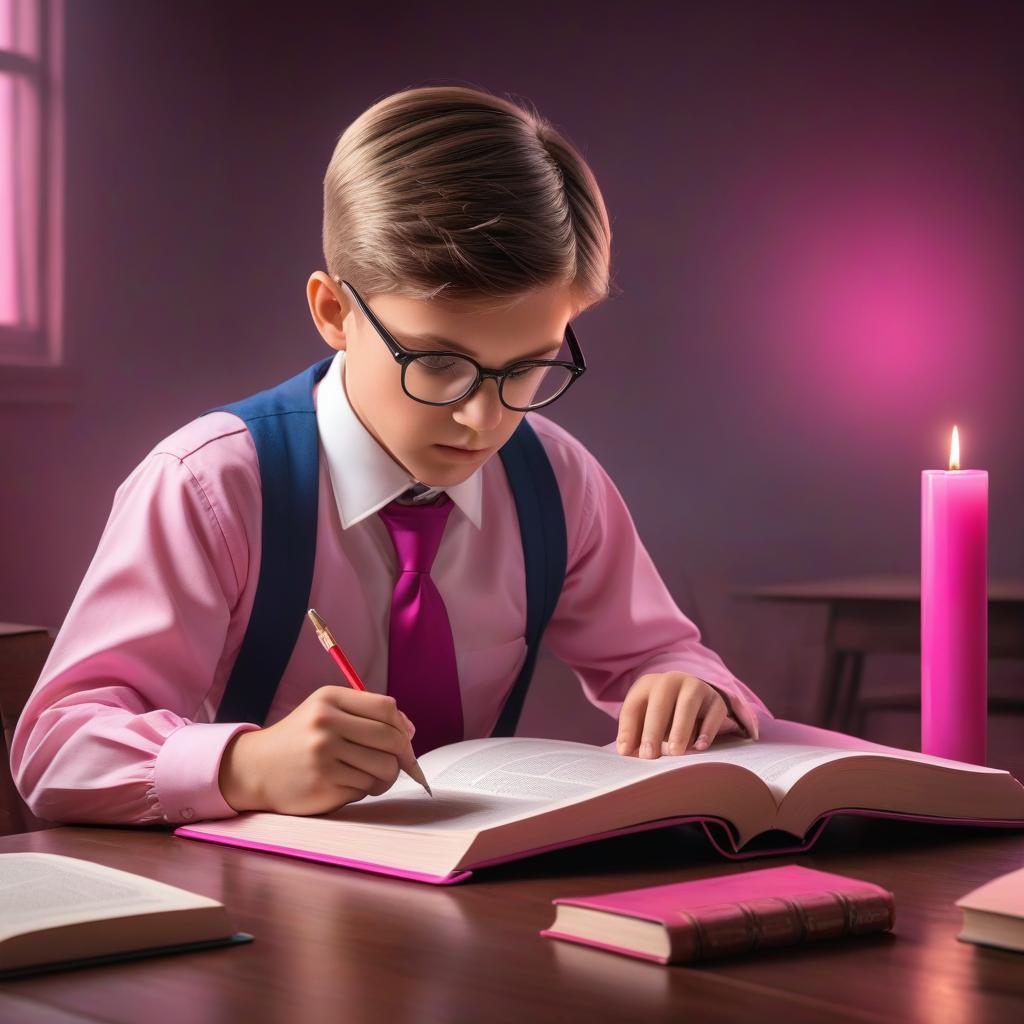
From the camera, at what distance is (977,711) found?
1.18 metres

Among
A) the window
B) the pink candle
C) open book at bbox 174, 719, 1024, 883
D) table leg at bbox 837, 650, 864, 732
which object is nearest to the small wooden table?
table leg at bbox 837, 650, 864, 732

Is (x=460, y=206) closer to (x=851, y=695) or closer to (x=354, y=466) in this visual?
(x=354, y=466)

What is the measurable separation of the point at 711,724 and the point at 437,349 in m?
0.39

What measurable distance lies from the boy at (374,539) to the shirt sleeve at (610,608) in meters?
0.06

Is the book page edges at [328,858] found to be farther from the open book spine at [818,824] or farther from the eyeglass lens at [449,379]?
the eyeglass lens at [449,379]

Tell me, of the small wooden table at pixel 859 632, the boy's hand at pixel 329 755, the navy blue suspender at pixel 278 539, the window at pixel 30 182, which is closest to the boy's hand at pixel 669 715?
the boy's hand at pixel 329 755

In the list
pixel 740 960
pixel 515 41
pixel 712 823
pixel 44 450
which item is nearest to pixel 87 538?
pixel 44 450

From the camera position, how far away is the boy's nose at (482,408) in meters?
1.21

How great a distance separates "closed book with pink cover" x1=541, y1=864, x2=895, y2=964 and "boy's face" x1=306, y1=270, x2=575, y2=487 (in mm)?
539

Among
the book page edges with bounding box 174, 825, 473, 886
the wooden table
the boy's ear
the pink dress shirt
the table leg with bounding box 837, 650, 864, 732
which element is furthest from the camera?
the table leg with bounding box 837, 650, 864, 732

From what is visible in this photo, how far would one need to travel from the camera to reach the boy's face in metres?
1.20

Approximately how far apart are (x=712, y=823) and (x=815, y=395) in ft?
4.26

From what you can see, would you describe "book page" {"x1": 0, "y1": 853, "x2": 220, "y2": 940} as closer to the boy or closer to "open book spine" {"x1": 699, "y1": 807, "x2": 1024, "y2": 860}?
the boy

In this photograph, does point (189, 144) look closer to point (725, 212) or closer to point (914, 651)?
point (725, 212)
